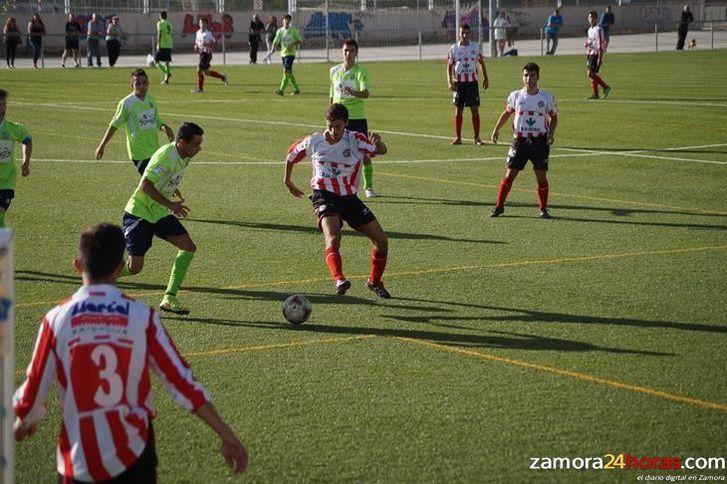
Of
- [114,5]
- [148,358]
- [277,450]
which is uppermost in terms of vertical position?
[114,5]

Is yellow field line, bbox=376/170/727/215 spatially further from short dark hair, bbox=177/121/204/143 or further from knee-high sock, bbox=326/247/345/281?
short dark hair, bbox=177/121/204/143

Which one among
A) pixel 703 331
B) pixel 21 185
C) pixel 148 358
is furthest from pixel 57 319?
pixel 21 185

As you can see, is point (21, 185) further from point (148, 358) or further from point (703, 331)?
point (148, 358)

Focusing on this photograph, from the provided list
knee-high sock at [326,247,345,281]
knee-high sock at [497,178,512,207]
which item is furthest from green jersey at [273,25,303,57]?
knee-high sock at [326,247,345,281]

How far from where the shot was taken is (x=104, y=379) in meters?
5.02

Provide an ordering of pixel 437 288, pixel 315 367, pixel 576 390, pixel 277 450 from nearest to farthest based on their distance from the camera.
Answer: pixel 277 450 → pixel 576 390 → pixel 315 367 → pixel 437 288

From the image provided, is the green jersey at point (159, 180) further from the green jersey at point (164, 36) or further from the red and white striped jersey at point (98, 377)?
the green jersey at point (164, 36)

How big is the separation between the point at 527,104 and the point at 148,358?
12138mm

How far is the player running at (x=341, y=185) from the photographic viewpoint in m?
11.9

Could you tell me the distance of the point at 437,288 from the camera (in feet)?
39.8

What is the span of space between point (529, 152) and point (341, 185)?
16.6ft

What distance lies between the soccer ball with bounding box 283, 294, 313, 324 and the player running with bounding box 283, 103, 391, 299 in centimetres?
124

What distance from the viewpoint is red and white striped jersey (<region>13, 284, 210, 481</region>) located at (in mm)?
5012

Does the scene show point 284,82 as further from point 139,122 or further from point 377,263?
point 377,263
